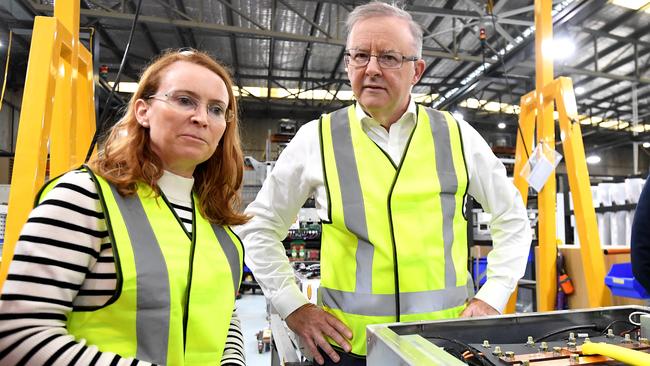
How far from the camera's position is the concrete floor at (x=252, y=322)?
4.41 meters

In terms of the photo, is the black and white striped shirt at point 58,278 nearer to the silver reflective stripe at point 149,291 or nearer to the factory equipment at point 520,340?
the silver reflective stripe at point 149,291

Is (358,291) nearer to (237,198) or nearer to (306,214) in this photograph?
(237,198)

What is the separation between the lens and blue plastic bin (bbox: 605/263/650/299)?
2.11 m

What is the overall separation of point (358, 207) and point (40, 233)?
0.79 m

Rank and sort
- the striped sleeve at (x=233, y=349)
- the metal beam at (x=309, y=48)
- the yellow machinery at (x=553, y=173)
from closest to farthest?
the striped sleeve at (x=233, y=349), the yellow machinery at (x=553, y=173), the metal beam at (x=309, y=48)

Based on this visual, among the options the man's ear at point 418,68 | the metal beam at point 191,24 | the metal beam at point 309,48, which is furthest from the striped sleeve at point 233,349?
the metal beam at point 309,48

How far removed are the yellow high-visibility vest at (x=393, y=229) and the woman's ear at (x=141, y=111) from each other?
54 centimetres

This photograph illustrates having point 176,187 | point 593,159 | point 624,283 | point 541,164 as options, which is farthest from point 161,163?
point 593,159

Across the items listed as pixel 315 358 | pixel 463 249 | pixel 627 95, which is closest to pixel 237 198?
pixel 315 358

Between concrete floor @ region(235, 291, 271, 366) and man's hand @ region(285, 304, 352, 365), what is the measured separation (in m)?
2.80

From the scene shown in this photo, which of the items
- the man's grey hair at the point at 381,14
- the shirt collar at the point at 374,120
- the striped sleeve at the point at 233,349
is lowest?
the striped sleeve at the point at 233,349

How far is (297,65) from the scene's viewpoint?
9.55 m

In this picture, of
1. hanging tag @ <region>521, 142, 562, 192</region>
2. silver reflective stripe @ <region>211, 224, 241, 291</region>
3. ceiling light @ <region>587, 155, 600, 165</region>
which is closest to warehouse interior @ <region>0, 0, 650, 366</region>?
hanging tag @ <region>521, 142, 562, 192</region>

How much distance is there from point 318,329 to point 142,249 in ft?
2.03
